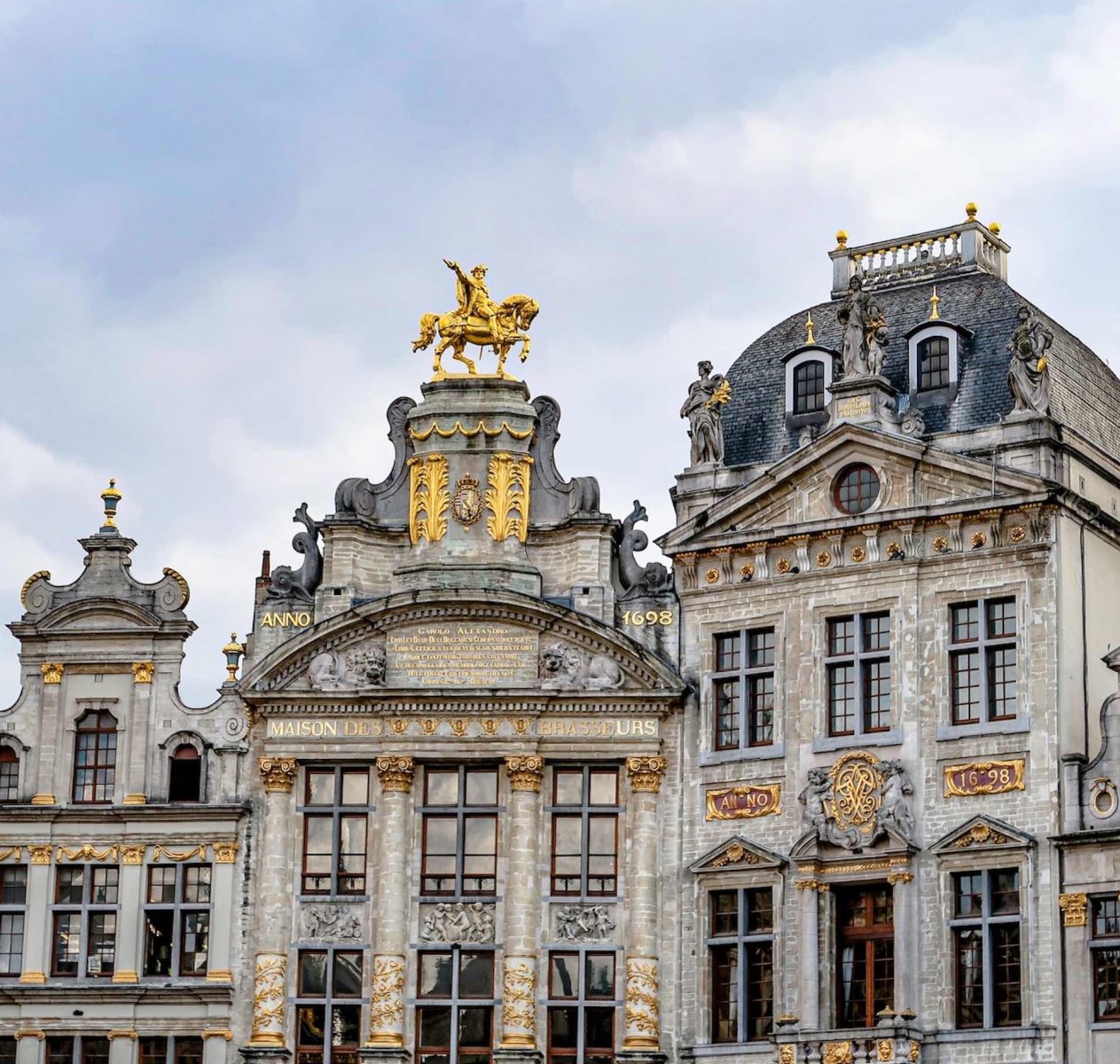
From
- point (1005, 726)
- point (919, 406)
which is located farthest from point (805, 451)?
point (1005, 726)

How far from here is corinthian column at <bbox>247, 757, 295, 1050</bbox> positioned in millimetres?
56281

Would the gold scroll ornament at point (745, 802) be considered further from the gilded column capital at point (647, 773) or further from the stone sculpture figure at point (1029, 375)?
the stone sculpture figure at point (1029, 375)

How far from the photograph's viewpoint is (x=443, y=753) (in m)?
57.1

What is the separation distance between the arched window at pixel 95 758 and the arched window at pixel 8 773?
1.18m

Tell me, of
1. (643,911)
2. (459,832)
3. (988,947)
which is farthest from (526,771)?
(988,947)

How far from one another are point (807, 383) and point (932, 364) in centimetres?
243

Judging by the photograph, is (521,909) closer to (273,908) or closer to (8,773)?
(273,908)

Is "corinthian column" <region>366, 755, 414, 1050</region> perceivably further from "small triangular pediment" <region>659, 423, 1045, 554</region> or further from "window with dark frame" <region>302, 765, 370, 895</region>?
→ "small triangular pediment" <region>659, 423, 1045, 554</region>

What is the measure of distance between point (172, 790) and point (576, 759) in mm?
7736

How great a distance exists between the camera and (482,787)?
57.3m

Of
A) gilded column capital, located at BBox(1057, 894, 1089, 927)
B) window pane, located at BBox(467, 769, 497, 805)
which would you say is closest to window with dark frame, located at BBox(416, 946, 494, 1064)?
window pane, located at BBox(467, 769, 497, 805)

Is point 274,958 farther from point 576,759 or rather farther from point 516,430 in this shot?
point 516,430

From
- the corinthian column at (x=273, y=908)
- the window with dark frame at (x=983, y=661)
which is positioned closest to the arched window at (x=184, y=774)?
the corinthian column at (x=273, y=908)

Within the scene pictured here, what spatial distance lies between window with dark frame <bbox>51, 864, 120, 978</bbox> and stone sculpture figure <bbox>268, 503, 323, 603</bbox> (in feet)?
20.0
